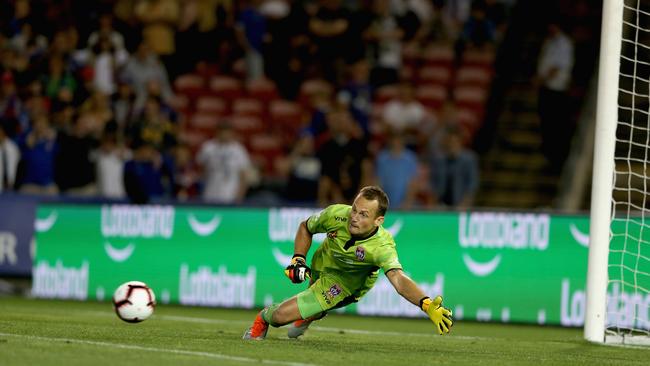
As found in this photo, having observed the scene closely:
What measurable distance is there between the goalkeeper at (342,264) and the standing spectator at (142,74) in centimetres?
1076

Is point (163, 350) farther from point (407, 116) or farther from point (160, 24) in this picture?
point (160, 24)

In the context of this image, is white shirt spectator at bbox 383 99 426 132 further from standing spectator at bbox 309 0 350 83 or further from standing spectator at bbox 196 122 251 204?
standing spectator at bbox 196 122 251 204

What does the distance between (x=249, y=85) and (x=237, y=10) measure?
1.65 metres

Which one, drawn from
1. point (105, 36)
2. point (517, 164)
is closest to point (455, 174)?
point (517, 164)

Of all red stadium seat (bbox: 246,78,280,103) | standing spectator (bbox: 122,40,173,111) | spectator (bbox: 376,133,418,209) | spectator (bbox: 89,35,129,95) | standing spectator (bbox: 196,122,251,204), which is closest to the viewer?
spectator (bbox: 376,133,418,209)

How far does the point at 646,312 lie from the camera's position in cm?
1398

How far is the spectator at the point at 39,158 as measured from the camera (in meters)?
18.4

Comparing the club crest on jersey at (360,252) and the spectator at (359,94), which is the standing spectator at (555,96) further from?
the club crest on jersey at (360,252)

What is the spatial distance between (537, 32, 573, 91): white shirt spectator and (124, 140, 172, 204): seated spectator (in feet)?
20.3

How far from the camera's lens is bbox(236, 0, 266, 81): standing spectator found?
22.2 m

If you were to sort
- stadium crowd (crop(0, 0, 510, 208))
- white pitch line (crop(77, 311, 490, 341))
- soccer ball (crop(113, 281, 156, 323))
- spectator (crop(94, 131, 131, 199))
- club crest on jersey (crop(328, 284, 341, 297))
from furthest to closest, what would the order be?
spectator (crop(94, 131, 131, 199))
stadium crowd (crop(0, 0, 510, 208))
white pitch line (crop(77, 311, 490, 341))
soccer ball (crop(113, 281, 156, 323))
club crest on jersey (crop(328, 284, 341, 297))

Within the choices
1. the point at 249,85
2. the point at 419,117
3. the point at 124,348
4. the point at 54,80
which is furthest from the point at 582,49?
the point at 124,348

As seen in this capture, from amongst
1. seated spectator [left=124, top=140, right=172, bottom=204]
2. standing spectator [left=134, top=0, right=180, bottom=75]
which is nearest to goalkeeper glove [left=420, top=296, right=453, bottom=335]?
seated spectator [left=124, top=140, right=172, bottom=204]

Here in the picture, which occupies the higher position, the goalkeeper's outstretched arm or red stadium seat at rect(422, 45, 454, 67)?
red stadium seat at rect(422, 45, 454, 67)
